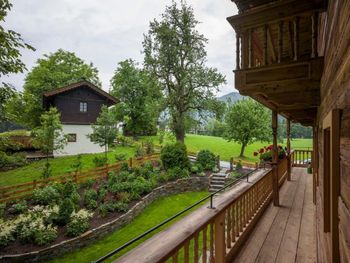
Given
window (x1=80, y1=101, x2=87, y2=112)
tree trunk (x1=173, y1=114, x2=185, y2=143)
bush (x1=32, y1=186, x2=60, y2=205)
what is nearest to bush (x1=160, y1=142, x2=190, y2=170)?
tree trunk (x1=173, y1=114, x2=185, y2=143)

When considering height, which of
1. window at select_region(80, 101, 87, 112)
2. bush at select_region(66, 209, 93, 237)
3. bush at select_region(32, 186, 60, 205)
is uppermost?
window at select_region(80, 101, 87, 112)

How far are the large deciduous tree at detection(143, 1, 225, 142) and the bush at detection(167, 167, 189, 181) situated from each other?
17.3ft

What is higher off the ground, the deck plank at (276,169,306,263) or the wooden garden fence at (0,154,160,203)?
the deck plank at (276,169,306,263)

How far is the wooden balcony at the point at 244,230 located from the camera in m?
1.45

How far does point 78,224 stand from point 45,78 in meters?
19.0

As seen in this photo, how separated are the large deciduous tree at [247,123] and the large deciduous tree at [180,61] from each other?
6.19m

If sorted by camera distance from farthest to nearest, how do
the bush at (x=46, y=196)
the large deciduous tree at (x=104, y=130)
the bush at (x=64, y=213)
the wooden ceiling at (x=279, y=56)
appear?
the large deciduous tree at (x=104, y=130) < the bush at (x=46, y=196) < the bush at (x=64, y=213) < the wooden ceiling at (x=279, y=56)

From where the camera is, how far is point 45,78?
22.2 metres

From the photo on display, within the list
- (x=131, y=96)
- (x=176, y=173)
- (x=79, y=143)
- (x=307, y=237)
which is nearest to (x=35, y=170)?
(x=79, y=143)

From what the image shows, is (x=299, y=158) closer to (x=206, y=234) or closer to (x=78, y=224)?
(x=78, y=224)

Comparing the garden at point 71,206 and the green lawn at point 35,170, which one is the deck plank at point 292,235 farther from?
the green lawn at point 35,170

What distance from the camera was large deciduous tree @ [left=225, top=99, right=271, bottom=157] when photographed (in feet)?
76.9

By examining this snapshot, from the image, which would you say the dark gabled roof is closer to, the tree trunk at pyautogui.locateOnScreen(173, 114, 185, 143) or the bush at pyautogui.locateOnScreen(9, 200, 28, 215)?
the tree trunk at pyautogui.locateOnScreen(173, 114, 185, 143)

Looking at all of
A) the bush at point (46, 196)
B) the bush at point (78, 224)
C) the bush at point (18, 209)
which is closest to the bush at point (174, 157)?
the bush at point (46, 196)
